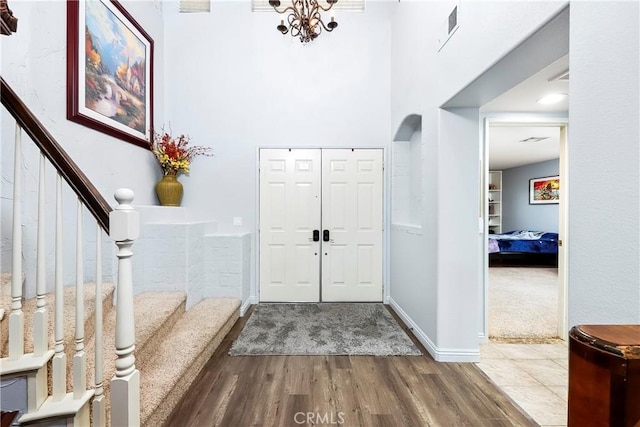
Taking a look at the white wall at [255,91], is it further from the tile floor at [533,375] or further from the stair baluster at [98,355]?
the tile floor at [533,375]

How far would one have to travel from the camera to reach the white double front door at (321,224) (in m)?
3.84

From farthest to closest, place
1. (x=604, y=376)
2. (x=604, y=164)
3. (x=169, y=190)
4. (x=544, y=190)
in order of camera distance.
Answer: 1. (x=544, y=190)
2. (x=169, y=190)
3. (x=604, y=164)
4. (x=604, y=376)

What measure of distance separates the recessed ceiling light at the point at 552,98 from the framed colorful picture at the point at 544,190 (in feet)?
18.5

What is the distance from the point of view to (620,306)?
3.07 ft

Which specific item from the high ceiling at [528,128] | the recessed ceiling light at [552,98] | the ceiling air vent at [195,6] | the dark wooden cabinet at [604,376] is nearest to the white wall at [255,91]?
the ceiling air vent at [195,6]

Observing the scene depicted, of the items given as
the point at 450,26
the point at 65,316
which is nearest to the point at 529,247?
the point at 450,26

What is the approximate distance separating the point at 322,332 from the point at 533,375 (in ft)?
6.05

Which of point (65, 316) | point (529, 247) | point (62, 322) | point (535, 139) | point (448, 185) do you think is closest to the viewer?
point (62, 322)

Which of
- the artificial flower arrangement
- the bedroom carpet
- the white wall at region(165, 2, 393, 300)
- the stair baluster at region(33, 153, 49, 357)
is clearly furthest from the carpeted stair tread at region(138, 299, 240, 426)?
the bedroom carpet

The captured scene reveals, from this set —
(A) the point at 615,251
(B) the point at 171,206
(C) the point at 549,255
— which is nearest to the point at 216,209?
(B) the point at 171,206

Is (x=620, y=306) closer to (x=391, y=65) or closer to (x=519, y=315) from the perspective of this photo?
(x=519, y=315)

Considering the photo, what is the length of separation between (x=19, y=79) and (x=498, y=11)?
323 centimetres

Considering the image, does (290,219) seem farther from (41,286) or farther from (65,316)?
(41,286)

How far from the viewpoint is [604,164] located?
99cm
